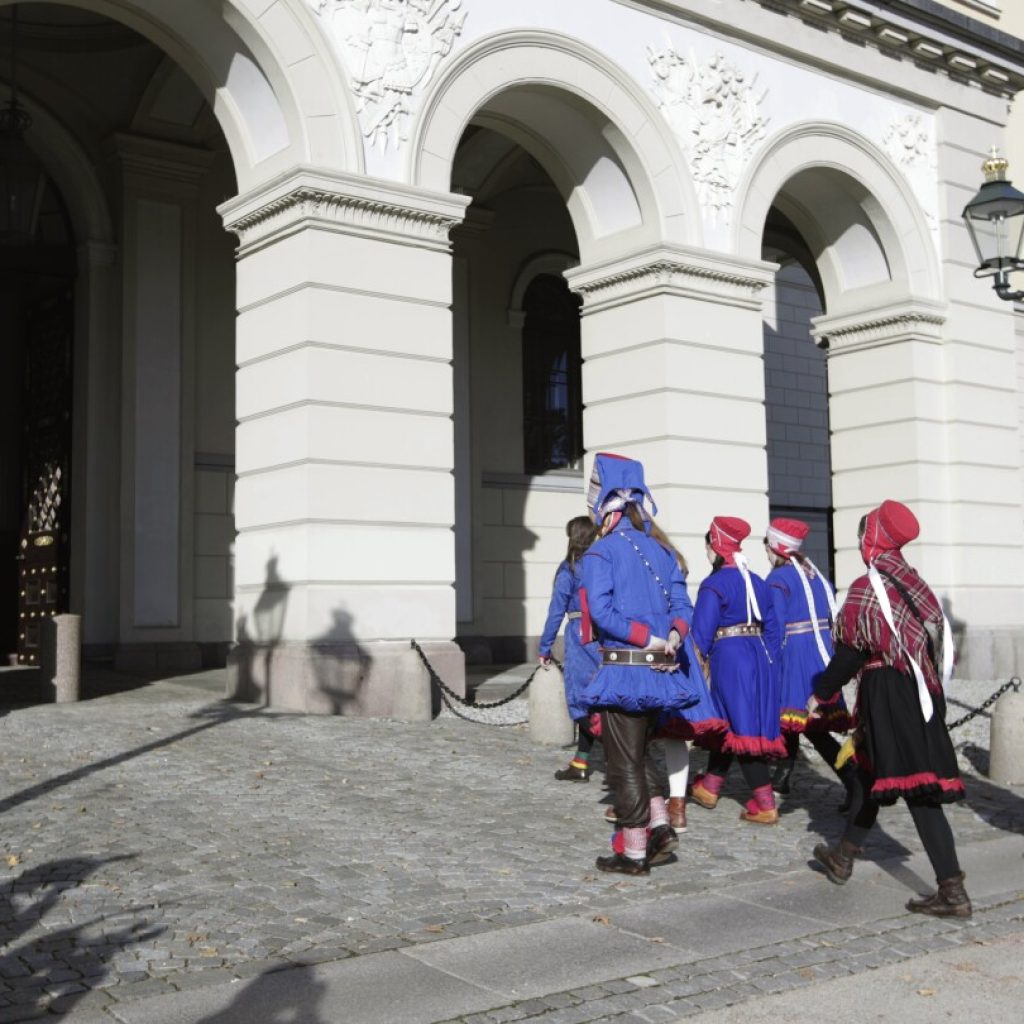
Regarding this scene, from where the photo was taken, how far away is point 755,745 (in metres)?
8.04

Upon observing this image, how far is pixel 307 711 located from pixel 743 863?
5.93m

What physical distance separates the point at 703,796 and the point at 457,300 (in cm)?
1298

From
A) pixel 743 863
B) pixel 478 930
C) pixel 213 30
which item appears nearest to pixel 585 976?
pixel 478 930

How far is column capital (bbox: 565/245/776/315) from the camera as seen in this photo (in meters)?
15.9

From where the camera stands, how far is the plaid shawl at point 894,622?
245 inches

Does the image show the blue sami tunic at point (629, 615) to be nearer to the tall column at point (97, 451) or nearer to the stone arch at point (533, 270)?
the tall column at point (97, 451)

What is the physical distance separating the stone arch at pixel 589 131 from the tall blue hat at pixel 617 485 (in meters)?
8.30

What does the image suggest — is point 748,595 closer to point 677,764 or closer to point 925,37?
point 677,764

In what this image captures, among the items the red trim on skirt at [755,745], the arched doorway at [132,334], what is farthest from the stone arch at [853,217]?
the red trim on skirt at [755,745]

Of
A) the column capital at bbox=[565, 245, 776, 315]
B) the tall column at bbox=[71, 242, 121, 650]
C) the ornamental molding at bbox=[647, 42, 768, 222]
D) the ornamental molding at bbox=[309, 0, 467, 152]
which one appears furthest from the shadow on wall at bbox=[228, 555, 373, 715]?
the ornamental molding at bbox=[647, 42, 768, 222]

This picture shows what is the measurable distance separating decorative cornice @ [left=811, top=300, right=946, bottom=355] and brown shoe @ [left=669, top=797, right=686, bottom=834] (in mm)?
12546

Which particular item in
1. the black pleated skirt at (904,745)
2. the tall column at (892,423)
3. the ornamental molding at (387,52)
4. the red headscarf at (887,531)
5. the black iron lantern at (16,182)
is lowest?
the black pleated skirt at (904,745)

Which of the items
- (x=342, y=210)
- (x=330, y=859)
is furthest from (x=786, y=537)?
(x=342, y=210)

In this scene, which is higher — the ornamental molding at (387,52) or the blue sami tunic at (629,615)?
the ornamental molding at (387,52)
